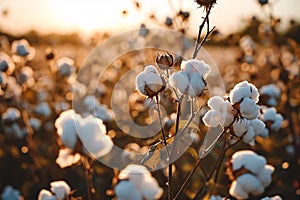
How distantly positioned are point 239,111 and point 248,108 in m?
0.04

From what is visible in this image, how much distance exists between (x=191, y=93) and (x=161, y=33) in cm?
283

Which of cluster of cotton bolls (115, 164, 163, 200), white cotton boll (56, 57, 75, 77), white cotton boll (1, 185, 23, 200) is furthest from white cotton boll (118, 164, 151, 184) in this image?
white cotton boll (56, 57, 75, 77)

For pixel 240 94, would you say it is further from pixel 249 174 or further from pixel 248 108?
pixel 249 174

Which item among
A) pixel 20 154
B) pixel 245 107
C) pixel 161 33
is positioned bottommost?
pixel 20 154

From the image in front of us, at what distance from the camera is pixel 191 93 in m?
1.41

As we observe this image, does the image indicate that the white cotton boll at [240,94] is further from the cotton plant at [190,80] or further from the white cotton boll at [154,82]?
the white cotton boll at [154,82]

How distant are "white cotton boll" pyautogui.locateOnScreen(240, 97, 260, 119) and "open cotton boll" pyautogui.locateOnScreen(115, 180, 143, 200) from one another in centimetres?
36

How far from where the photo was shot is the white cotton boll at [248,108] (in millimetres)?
1415

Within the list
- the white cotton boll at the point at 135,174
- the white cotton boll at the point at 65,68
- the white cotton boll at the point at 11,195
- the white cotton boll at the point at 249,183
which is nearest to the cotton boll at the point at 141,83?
the white cotton boll at the point at 135,174

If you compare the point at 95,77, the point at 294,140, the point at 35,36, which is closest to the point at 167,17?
the point at 294,140

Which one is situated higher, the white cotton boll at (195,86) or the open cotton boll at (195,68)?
the open cotton boll at (195,68)

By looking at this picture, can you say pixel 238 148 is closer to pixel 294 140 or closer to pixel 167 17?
pixel 294 140

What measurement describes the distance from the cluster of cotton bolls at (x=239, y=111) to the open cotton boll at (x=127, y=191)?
28 cm

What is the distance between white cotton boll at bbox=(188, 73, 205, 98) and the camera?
1.41 metres
